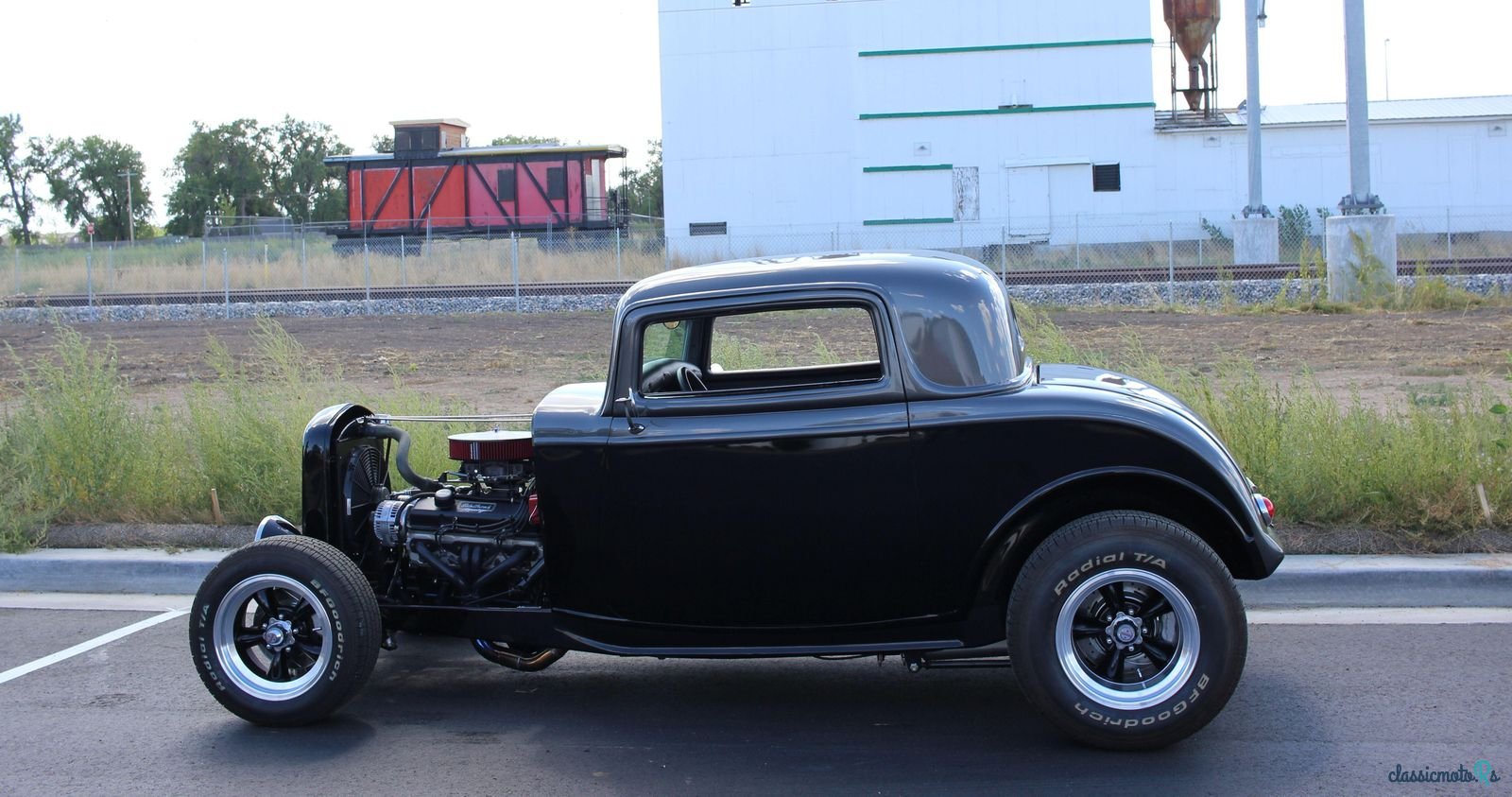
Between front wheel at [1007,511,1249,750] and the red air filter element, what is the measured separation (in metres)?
2.15

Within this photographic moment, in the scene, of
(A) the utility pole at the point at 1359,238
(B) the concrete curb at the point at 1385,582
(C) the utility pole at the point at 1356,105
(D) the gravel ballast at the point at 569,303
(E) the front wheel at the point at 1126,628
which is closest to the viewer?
(E) the front wheel at the point at 1126,628

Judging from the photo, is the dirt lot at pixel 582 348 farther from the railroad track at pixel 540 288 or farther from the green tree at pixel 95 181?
the green tree at pixel 95 181

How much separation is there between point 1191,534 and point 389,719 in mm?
3298

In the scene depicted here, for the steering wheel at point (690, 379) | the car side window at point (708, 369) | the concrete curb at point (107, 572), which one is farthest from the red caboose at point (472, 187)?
the steering wheel at point (690, 379)

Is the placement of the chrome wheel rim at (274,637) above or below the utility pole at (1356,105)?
below

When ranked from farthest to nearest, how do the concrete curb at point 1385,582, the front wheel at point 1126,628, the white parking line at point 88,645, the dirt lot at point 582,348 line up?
the dirt lot at point 582,348, the concrete curb at point 1385,582, the white parking line at point 88,645, the front wheel at point 1126,628

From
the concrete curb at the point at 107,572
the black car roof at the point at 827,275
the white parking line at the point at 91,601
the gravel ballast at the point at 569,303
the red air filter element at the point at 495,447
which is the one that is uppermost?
the gravel ballast at the point at 569,303

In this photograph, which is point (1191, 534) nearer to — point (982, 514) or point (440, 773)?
point (982, 514)

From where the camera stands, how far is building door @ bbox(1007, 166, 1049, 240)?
132 feet

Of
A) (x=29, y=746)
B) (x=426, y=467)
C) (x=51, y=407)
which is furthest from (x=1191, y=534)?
(x=51, y=407)

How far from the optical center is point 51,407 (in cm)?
854

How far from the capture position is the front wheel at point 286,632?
502 cm

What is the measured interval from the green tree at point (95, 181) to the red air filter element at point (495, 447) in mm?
68126

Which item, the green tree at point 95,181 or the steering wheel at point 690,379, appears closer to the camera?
the steering wheel at point 690,379
